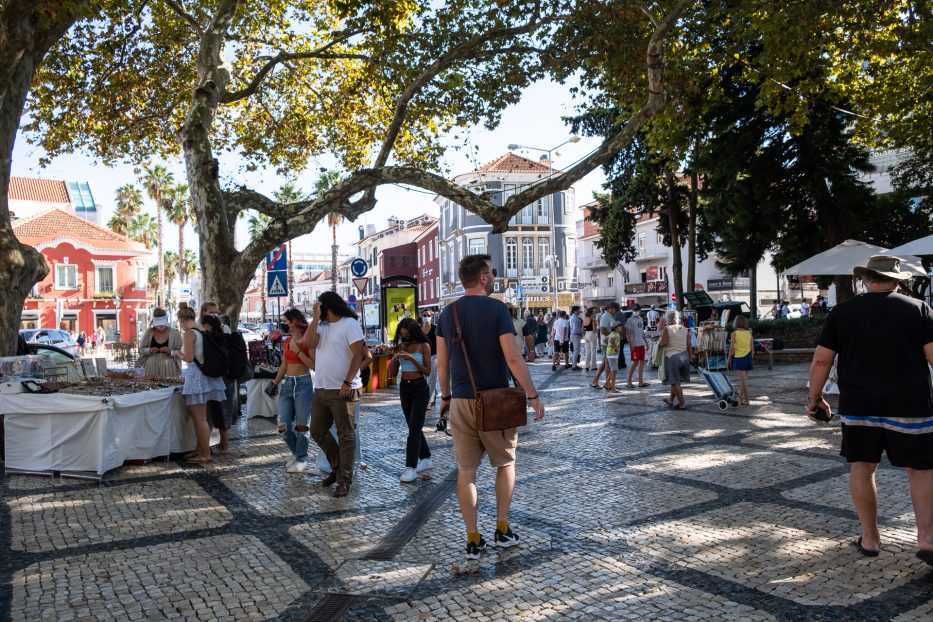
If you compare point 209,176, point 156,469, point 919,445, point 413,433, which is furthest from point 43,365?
point 919,445

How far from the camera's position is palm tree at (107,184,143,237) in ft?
203

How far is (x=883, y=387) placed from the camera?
4191 millimetres

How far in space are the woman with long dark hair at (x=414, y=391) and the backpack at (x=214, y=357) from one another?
1.90m

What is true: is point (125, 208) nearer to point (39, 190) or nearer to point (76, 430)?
point (39, 190)

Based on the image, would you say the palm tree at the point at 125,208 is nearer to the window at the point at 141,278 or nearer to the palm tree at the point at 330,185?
the window at the point at 141,278

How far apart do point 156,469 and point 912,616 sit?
683 centimetres

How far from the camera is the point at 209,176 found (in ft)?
37.3

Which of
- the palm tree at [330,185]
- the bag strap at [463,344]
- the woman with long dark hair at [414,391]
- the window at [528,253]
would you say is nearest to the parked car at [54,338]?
the palm tree at [330,185]

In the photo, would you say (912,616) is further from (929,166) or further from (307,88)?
(929,166)

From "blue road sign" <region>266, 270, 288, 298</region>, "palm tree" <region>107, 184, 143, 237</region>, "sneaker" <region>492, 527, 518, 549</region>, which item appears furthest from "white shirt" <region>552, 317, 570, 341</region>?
"palm tree" <region>107, 184, 143, 237</region>

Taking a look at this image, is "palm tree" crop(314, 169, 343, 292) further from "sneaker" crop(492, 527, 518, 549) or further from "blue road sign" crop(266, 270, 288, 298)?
"sneaker" crop(492, 527, 518, 549)

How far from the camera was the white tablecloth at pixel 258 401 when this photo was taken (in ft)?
36.9

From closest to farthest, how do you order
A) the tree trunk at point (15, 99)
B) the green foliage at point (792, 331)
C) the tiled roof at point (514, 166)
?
the tree trunk at point (15, 99)
the green foliage at point (792, 331)
the tiled roof at point (514, 166)

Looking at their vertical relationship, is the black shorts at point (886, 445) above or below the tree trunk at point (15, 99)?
below
